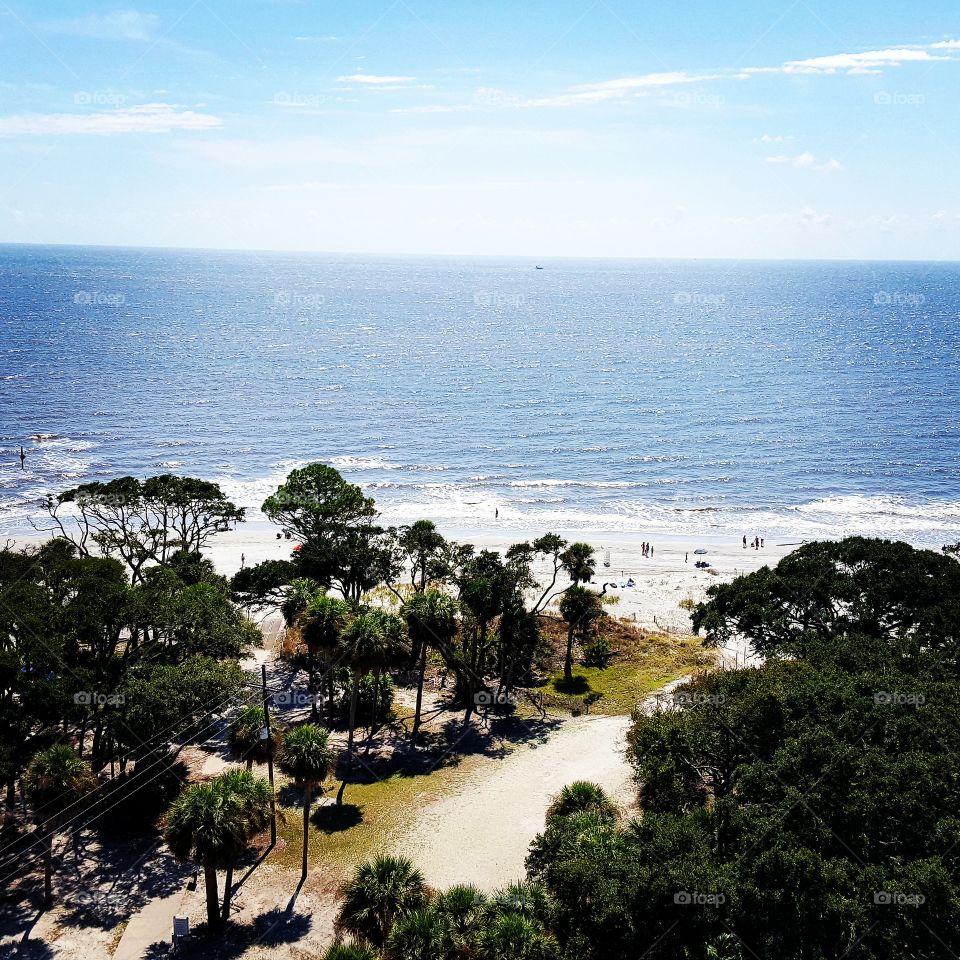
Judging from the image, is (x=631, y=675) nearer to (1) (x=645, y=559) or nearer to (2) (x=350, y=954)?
(1) (x=645, y=559)

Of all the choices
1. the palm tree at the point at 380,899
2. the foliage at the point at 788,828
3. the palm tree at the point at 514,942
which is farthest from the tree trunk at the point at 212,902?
the foliage at the point at 788,828

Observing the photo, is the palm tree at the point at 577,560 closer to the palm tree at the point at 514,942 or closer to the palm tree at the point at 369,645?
the palm tree at the point at 369,645

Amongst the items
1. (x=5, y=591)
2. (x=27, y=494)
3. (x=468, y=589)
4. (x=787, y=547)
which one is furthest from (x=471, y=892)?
(x=27, y=494)

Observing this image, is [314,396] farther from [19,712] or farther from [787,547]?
[19,712]

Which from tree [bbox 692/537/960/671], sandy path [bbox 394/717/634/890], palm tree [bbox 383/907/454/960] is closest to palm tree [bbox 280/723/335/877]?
sandy path [bbox 394/717/634/890]

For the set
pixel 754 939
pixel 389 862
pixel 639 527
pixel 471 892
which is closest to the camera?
pixel 754 939

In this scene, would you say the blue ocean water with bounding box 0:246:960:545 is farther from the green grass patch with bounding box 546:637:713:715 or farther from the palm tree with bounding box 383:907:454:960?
the palm tree with bounding box 383:907:454:960

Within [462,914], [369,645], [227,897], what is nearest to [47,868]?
[227,897]
